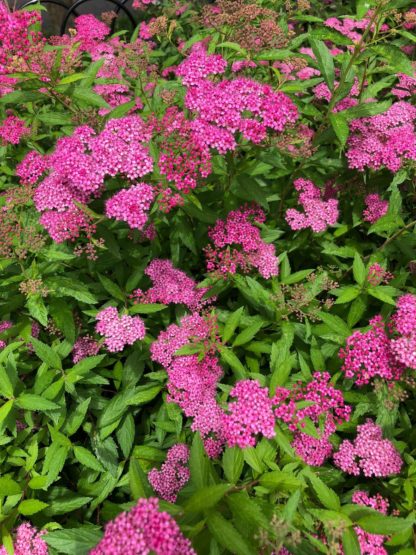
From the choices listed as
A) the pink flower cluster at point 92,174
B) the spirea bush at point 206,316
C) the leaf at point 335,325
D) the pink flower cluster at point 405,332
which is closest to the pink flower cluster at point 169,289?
the spirea bush at point 206,316

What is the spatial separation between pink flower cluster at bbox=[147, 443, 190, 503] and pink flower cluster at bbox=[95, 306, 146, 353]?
0.69m

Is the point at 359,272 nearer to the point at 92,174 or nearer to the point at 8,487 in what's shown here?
the point at 92,174

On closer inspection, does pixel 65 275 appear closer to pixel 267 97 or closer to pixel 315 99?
pixel 267 97

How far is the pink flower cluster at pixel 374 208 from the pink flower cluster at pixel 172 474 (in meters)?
1.98

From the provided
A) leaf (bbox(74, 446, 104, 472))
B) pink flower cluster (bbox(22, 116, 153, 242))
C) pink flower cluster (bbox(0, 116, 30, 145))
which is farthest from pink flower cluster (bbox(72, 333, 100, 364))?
pink flower cluster (bbox(0, 116, 30, 145))

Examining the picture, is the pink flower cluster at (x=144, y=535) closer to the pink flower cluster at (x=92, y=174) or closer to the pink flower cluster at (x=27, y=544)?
the pink flower cluster at (x=27, y=544)

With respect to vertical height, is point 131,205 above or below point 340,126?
below

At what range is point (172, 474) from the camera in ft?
7.60

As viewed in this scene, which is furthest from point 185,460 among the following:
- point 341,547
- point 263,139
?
point 263,139

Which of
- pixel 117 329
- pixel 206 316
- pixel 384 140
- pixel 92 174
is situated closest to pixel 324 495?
pixel 206 316

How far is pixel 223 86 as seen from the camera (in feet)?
8.12

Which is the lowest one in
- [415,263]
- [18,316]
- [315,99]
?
[18,316]

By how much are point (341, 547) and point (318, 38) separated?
295cm

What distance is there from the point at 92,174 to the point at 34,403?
50.6 inches
